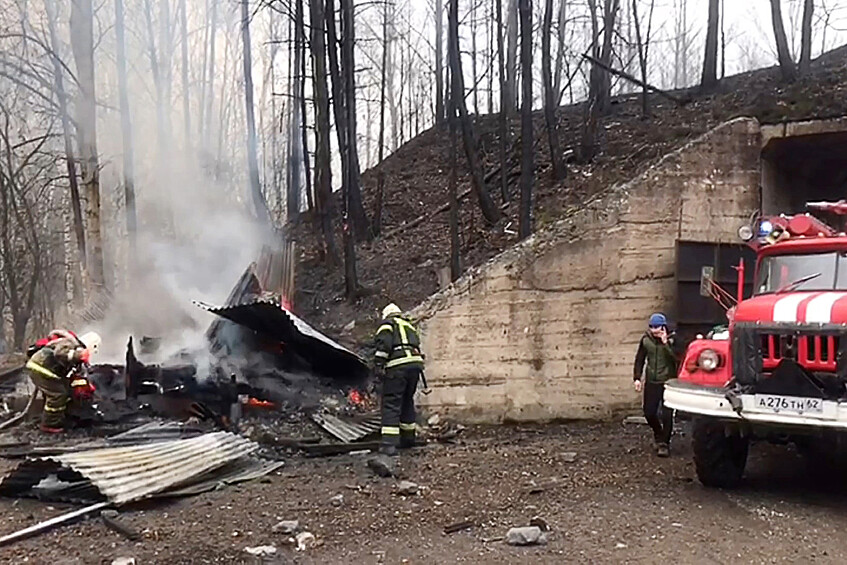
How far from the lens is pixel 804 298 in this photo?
6.96m

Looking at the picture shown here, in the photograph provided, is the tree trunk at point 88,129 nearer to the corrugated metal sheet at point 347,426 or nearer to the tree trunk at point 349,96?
the tree trunk at point 349,96

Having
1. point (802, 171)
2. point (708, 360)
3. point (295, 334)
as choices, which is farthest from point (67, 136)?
point (708, 360)

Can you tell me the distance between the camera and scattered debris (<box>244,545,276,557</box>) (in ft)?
18.3

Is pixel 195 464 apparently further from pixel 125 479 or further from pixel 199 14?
pixel 199 14

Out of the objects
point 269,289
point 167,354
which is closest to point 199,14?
point 269,289

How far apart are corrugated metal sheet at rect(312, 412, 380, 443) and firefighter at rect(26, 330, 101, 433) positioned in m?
3.19

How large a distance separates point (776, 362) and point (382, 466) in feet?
12.7

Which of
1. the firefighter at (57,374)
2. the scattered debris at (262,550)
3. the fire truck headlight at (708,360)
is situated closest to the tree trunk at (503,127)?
the firefighter at (57,374)

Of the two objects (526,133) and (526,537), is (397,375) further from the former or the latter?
(526,133)

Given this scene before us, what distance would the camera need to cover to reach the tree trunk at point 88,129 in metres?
17.9

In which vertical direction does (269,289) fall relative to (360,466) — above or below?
above

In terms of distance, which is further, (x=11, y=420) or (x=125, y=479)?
(x=11, y=420)

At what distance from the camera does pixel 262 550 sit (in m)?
5.66

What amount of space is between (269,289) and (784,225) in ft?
36.0
